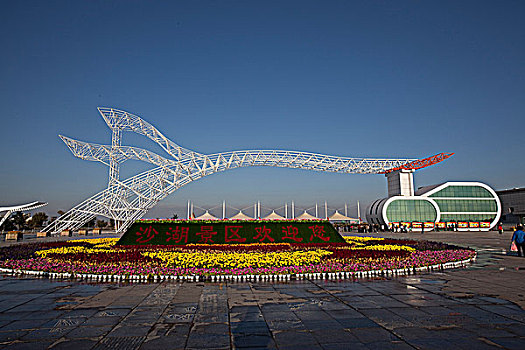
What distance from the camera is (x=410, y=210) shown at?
176 ft

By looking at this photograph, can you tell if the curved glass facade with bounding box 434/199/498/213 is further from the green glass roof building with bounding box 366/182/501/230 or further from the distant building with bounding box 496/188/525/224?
the distant building with bounding box 496/188/525/224

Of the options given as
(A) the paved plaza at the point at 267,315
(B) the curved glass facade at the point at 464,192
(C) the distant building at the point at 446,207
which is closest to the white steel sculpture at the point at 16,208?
(A) the paved plaza at the point at 267,315

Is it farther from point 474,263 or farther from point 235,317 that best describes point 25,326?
point 474,263

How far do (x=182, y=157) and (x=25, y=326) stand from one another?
3797cm

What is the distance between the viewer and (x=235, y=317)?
5.12 m

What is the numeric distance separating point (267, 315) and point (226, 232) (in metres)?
11.5

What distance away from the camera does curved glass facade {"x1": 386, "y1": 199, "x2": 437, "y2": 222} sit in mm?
53444

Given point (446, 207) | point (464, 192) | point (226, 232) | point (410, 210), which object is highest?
point (464, 192)

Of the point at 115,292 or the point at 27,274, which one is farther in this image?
the point at 27,274

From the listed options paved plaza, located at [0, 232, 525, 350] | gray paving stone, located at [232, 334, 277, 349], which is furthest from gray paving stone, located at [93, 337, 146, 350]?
gray paving stone, located at [232, 334, 277, 349]

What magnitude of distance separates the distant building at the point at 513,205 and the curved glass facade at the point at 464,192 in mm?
13899

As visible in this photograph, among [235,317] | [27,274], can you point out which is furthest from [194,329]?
[27,274]

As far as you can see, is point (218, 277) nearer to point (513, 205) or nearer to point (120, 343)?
point (120, 343)

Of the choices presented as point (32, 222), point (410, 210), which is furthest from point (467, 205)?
point (32, 222)
